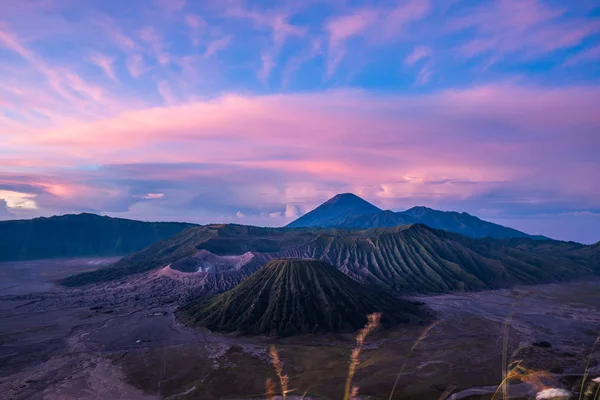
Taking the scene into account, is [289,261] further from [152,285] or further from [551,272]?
[551,272]

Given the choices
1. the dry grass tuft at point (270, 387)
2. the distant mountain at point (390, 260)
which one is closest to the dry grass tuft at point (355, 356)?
the dry grass tuft at point (270, 387)

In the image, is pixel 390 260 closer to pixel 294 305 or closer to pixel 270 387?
pixel 294 305

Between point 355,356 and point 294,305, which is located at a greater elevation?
point 355,356

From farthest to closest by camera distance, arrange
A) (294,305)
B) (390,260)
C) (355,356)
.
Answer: (390,260) → (294,305) → (355,356)

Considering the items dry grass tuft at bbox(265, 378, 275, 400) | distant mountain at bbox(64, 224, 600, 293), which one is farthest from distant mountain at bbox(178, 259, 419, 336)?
distant mountain at bbox(64, 224, 600, 293)

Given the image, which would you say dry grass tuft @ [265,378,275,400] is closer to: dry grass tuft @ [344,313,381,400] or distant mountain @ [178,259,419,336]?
dry grass tuft @ [344,313,381,400]

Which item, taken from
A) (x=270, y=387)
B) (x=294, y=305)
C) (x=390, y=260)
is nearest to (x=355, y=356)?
A: (x=270, y=387)

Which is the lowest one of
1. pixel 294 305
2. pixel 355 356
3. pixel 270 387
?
pixel 270 387
